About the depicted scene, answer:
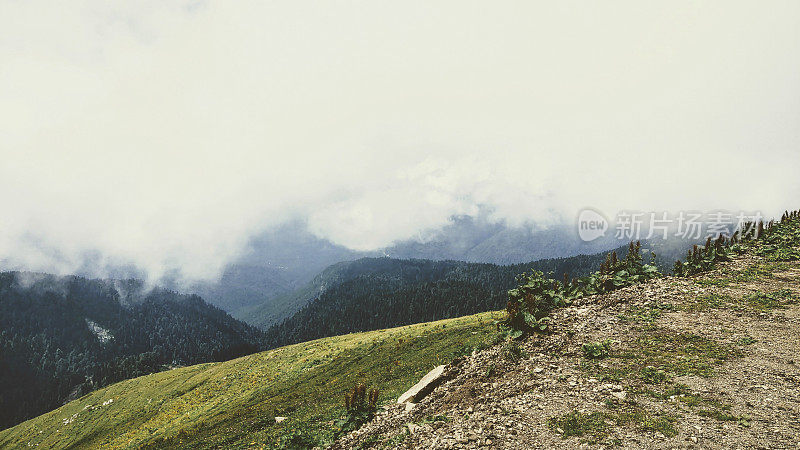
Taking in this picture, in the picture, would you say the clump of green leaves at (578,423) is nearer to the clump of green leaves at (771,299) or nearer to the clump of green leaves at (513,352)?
the clump of green leaves at (513,352)

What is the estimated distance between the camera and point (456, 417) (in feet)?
49.5

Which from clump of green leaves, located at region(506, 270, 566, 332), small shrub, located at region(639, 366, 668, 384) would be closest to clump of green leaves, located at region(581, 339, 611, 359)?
small shrub, located at region(639, 366, 668, 384)

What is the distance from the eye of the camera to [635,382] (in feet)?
48.1

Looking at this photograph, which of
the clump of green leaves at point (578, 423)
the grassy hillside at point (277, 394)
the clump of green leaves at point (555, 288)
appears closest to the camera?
the clump of green leaves at point (578, 423)

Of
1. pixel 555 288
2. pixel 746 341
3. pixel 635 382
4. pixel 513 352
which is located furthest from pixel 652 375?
pixel 555 288

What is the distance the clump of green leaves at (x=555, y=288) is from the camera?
20.4 meters

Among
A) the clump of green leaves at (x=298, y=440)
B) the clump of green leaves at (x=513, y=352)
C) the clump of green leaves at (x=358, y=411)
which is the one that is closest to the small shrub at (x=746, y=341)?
the clump of green leaves at (x=513, y=352)

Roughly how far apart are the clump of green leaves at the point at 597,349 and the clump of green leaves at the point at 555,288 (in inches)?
91.1

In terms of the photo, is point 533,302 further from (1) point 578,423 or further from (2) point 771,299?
(2) point 771,299

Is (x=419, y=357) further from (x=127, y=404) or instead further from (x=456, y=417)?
(x=127, y=404)

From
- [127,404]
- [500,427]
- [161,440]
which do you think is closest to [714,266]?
[500,427]

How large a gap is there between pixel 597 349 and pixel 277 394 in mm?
40980

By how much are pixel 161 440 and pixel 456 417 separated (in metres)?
44.4

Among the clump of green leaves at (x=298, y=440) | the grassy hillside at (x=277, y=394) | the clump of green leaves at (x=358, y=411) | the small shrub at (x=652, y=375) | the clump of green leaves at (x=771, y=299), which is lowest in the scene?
the grassy hillside at (x=277, y=394)
